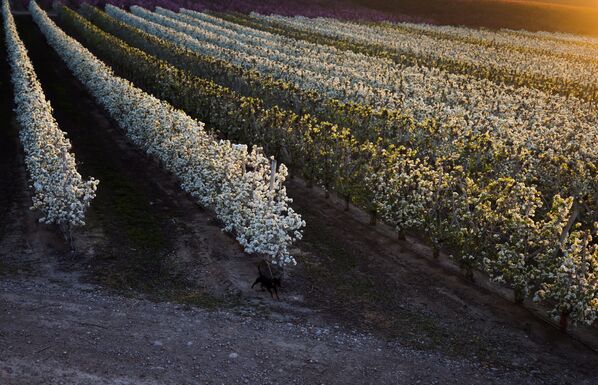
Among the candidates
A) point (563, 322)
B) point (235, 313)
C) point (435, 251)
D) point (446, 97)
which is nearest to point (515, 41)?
point (446, 97)

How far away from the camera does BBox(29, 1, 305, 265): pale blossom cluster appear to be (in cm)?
2031

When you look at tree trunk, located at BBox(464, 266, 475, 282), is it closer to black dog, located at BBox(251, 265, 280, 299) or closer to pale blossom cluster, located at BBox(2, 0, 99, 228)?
black dog, located at BBox(251, 265, 280, 299)

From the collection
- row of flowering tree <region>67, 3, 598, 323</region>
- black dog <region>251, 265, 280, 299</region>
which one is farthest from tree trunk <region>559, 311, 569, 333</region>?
black dog <region>251, 265, 280, 299</region>

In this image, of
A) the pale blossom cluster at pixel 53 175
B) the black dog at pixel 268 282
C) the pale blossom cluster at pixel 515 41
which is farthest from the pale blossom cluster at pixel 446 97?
the pale blossom cluster at pixel 515 41

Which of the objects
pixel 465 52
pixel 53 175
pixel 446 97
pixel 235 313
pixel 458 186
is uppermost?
pixel 465 52

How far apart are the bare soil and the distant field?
394 ft

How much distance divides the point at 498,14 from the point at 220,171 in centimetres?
13143

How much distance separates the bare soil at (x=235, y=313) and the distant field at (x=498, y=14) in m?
120

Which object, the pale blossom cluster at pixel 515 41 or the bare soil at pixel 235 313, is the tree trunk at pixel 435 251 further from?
the pale blossom cluster at pixel 515 41

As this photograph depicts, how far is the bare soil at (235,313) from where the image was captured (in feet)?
52.6

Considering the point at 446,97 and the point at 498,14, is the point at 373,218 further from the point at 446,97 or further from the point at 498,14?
the point at 498,14

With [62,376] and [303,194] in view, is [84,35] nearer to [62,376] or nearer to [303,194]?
[303,194]

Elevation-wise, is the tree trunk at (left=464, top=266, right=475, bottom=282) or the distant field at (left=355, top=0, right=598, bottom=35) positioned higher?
the distant field at (left=355, top=0, right=598, bottom=35)

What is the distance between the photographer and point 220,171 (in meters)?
24.3
